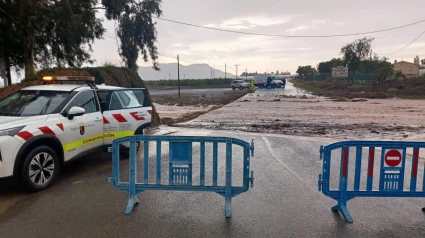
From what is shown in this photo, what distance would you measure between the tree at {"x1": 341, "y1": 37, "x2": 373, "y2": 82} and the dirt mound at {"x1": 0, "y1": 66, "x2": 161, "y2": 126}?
57.7 meters

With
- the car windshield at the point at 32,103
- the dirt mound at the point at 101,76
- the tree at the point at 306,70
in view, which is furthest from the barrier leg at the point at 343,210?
the tree at the point at 306,70

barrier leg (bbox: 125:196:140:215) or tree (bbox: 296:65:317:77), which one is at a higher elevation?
tree (bbox: 296:65:317:77)

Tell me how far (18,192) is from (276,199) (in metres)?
4.05

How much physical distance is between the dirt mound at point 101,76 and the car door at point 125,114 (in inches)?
147

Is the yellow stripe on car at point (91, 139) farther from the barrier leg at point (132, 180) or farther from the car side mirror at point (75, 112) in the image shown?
the barrier leg at point (132, 180)

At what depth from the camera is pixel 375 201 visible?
4.87 m

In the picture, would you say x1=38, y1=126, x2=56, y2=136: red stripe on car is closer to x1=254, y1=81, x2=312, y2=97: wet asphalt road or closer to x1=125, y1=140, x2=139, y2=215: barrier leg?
x1=125, y1=140, x2=139, y2=215: barrier leg

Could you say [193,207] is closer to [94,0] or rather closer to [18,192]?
[18,192]

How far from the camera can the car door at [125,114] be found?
688 cm

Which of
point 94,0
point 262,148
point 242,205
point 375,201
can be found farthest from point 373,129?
point 94,0

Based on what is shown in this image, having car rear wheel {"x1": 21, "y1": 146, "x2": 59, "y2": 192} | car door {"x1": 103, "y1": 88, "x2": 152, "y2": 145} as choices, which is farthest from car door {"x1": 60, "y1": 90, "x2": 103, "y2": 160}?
car rear wheel {"x1": 21, "y1": 146, "x2": 59, "y2": 192}

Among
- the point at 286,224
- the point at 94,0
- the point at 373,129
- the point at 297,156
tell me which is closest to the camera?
the point at 286,224

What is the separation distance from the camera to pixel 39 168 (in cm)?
518

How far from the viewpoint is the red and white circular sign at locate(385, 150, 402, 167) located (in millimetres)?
4332
